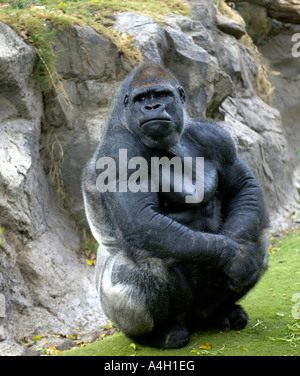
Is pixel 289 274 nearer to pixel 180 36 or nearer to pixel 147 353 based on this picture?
pixel 147 353

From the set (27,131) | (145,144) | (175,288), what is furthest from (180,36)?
(175,288)

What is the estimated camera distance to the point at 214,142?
127 inches

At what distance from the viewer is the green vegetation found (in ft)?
17.6

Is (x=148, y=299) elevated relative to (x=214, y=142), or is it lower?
lower

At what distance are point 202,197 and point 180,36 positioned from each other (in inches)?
167

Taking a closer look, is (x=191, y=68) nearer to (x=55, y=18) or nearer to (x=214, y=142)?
(x=55, y=18)

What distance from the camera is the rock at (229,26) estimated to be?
27.7 feet

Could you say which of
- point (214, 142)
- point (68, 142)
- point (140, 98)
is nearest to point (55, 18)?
point (68, 142)

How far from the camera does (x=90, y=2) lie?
258 inches

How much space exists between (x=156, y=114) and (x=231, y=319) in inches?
53.5

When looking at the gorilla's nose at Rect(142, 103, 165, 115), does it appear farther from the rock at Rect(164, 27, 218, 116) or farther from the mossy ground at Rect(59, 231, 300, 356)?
the rock at Rect(164, 27, 218, 116)

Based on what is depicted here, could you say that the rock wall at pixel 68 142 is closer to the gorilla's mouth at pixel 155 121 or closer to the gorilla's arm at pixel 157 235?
the gorilla's arm at pixel 157 235

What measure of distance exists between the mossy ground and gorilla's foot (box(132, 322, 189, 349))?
4 centimetres

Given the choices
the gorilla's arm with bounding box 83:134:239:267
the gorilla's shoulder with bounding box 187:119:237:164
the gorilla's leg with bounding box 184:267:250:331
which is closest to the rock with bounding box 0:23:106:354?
the gorilla's leg with bounding box 184:267:250:331
